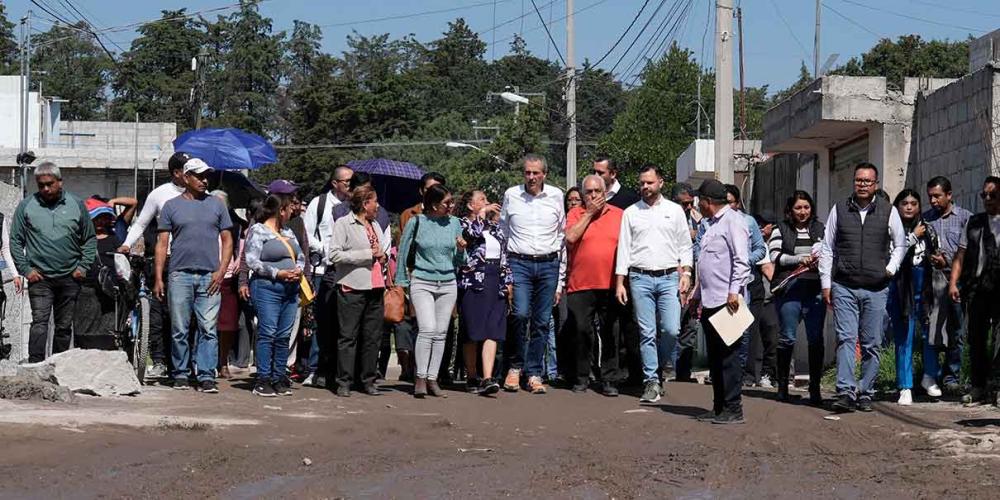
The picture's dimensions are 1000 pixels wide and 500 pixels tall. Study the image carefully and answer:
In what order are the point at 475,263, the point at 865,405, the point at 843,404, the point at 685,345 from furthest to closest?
the point at 685,345 → the point at 475,263 → the point at 865,405 → the point at 843,404

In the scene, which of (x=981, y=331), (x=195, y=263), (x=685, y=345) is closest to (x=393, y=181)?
(x=685, y=345)

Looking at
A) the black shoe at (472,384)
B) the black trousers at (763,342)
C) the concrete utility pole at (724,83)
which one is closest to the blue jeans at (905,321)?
the black trousers at (763,342)

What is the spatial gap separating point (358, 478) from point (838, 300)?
480 centimetres

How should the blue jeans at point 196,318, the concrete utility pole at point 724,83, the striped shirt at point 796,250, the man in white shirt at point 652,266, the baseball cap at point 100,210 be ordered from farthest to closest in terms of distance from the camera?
the concrete utility pole at point 724,83 → the baseball cap at point 100,210 → the striped shirt at point 796,250 → the man in white shirt at point 652,266 → the blue jeans at point 196,318

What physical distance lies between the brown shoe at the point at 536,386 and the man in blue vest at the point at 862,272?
8.57ft

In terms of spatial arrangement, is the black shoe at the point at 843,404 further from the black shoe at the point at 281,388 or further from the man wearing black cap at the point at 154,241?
the man wearing black cap at the point at 154,241

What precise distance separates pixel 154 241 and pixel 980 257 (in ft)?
23.1

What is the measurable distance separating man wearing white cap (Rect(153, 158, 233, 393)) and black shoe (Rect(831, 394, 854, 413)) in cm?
500

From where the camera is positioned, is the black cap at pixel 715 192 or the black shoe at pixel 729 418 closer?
the black shoe at pixel 729 418

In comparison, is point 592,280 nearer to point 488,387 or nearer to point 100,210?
point 488,387

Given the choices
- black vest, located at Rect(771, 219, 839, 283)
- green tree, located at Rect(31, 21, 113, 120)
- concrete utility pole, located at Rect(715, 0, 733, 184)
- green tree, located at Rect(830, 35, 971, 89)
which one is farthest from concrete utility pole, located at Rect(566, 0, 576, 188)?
green tree, located at Rect(31, 21, 113, 120)

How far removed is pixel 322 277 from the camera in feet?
41.7

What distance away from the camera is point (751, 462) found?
882 cm

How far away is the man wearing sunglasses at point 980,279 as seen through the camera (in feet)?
38.0
